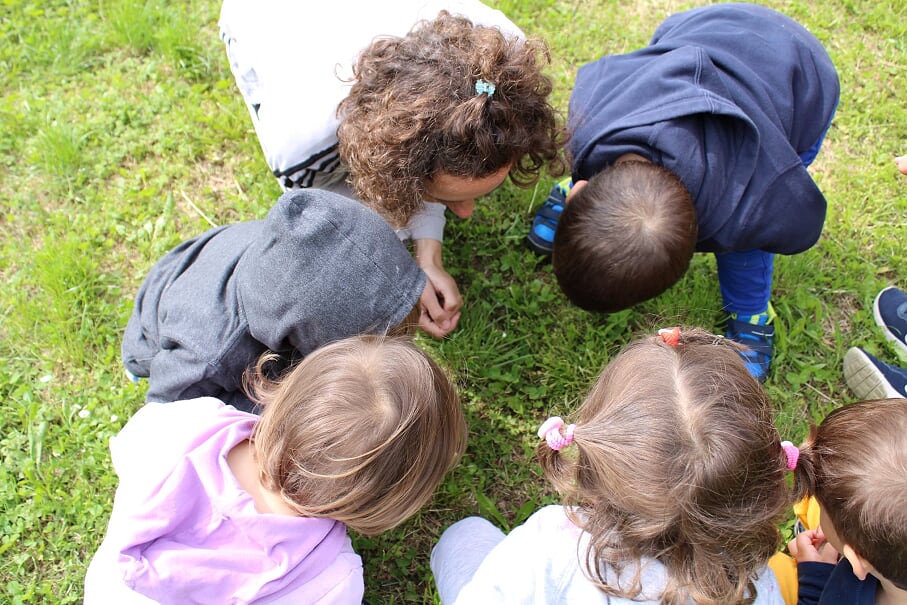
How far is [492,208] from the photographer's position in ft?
9.18

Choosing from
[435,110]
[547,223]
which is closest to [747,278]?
[547,223]

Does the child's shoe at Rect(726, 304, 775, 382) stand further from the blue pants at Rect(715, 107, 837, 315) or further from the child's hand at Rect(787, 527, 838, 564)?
the child's hand at Rect(787, 527, 838, 564)

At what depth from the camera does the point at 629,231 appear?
192 centimetres

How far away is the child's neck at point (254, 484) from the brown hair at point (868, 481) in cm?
124

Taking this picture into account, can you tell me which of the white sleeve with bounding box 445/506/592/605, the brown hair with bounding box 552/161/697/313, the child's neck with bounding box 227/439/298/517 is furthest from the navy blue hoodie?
the child's neck with bounding box 227/439/298/517

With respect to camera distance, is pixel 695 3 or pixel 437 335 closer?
pixel 437 335

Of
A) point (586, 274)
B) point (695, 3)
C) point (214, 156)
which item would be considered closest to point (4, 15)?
point (214, 156)

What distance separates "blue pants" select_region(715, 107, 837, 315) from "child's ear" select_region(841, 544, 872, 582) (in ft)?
3.70

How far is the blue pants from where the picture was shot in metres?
2.43

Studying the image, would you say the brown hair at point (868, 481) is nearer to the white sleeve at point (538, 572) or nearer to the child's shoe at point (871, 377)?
the white sleeve at point (538, 572)

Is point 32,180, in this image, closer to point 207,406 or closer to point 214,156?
point 214,156

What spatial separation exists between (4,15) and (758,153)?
338 centimetres

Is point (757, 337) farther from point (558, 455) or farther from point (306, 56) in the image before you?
point (306, 56)

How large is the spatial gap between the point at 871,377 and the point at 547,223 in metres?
1.32
